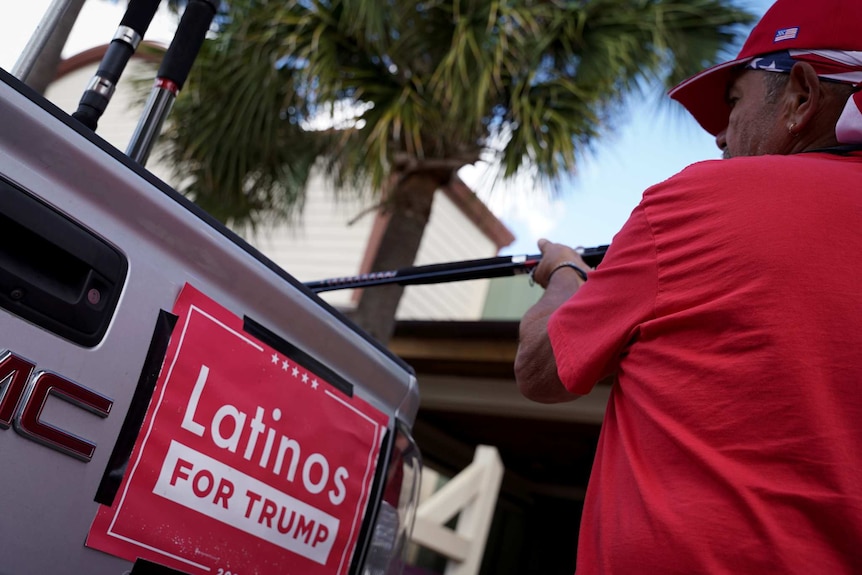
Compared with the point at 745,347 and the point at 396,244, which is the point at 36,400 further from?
the point at 396,244

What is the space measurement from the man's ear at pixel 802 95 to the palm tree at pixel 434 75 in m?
4.02

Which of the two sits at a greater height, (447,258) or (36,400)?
(447,258)

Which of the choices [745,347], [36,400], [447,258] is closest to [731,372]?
[745,347]

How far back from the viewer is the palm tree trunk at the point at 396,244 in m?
5.65

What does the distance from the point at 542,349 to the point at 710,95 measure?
62cm

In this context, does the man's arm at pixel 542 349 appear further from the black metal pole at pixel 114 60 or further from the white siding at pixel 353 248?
the white siding at pixel 353 248

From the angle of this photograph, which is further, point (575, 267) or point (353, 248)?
point (353, 248)

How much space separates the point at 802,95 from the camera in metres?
1.40

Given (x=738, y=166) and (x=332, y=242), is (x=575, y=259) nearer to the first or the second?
(x=738, y=166)

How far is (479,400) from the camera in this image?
6.99m

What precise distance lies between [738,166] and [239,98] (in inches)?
211

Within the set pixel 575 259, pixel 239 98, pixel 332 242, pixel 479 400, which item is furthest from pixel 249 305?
pixel 332 242

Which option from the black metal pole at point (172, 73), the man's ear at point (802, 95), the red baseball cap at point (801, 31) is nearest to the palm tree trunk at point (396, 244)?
the black metal pole at point (172, 73)

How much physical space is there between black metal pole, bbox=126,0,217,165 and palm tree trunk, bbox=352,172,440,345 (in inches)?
Result: 141
